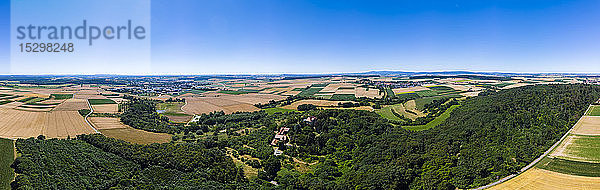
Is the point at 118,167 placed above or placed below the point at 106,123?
below

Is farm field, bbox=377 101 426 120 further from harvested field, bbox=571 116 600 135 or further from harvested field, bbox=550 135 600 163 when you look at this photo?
harvested field, bbox=550 135 600 163

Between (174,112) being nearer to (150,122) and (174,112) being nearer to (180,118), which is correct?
(180,118)

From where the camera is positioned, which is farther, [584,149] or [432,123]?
[432,123]

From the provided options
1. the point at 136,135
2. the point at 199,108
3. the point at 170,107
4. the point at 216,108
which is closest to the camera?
the point at 136,135

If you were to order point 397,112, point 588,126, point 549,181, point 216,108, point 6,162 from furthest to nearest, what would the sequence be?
point 216,108 < point 397,112 < point 588,126 < point 6,162 < point 549,181

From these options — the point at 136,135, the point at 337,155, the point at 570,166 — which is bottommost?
the point at 337,155

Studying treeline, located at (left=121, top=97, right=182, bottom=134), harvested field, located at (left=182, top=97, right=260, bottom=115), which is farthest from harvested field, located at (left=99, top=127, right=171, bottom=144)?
harvested field, located at (left=182, top=97, right=260, bottom=115)

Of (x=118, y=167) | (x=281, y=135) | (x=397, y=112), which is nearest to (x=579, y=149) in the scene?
(x=397, y=112)
